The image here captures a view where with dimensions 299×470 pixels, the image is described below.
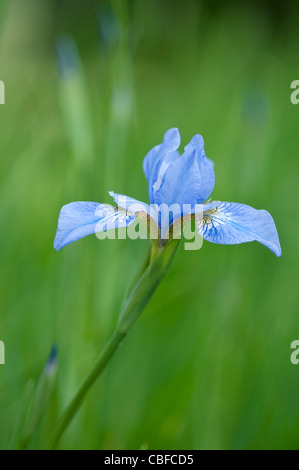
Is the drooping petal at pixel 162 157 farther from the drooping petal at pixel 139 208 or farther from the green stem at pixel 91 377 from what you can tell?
the green stem at pixel 91 377

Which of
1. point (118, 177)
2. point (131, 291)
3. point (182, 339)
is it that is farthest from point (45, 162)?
point (131, 291)

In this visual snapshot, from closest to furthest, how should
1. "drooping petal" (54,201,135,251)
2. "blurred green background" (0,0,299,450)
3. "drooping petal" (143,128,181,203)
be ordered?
"drooping petal" (54,201,135,251)
"drooping petal" (143,128,181,203)
"blurred green background" (0,0,299,450)

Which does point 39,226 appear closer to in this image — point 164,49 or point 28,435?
point 28,435

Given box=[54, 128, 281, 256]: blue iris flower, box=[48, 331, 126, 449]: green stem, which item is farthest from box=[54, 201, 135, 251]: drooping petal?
box=[48, 331, 126, 449]: green stem

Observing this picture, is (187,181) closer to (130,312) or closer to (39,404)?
(130,312)

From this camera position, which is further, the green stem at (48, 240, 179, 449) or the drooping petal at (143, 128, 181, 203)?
the drooping petal at (143, 128, 181, 203)

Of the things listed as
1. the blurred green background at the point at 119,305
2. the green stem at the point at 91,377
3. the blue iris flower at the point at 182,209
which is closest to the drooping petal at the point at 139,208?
the blue iris flower at the point at 182,209

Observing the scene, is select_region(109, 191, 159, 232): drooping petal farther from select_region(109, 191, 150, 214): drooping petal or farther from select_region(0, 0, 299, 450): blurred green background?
select_region(0, 0, 299, 450): blurred green background
